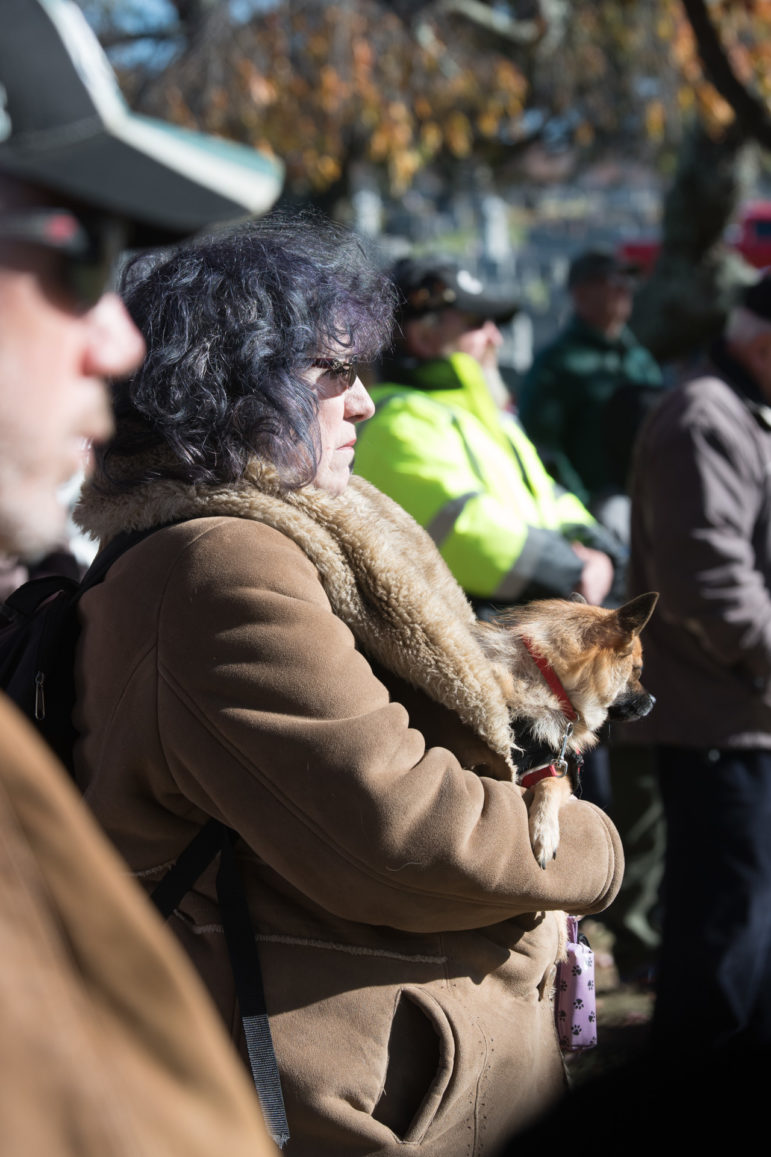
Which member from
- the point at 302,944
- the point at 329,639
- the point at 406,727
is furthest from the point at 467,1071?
the point at 329,639

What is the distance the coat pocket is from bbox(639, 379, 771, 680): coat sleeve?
1.88 meters

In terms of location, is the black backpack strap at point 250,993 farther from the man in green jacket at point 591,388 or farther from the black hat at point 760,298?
the man in green jacket at point 591,388

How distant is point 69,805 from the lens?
0.76 m

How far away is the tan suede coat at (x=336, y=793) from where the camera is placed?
1.46 meters

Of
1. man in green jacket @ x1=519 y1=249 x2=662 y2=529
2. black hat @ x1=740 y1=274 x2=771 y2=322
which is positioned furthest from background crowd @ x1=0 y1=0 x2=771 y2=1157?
man in green jacket @ x1=519 y1=249 x2=662 y2=529

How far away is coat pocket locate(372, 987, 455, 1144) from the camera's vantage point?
5.18ft

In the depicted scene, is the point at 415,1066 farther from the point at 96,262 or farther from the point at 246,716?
the point at 96,262

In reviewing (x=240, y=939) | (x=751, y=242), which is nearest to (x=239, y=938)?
(x=240, y=939)

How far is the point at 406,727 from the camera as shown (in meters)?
1.55

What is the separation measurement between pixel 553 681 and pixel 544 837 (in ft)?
1.13

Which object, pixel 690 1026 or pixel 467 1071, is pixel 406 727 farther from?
pixel 690 1026

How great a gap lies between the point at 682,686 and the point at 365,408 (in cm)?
180

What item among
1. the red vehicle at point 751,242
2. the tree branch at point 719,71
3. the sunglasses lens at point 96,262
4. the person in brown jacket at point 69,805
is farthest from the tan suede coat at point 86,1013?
the red vehicle at point 751,242

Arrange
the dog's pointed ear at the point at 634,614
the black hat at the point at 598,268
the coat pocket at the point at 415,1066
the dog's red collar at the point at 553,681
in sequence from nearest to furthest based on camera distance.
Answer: the coat pocket at the point at 415,1066 < the dog's red collar at the point at 553,681 < the dog's pointed ear at the point at 634,614 < the black hat at the point at 598,268
